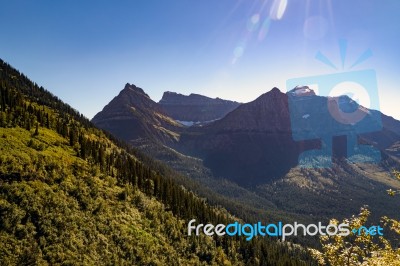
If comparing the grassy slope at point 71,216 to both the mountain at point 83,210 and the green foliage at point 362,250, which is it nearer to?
the mountain at point 83,210

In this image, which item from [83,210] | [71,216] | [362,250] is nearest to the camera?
[362,250]

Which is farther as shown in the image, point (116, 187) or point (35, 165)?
point (116, 187)

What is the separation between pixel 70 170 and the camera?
7800cm

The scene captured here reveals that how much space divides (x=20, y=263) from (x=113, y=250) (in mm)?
19099

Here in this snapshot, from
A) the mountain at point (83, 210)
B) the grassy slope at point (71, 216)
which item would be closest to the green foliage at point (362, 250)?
the mountain at point (83, 210)

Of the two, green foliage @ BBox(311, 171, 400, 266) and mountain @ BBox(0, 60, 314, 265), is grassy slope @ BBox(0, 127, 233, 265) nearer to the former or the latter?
mountain @ BBox(0, 60, 314, 265)

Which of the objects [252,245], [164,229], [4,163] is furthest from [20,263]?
[252,245]

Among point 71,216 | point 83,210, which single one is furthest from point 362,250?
point 83,210

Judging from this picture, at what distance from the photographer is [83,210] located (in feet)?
221

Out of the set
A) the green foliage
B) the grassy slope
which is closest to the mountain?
the grassy slope

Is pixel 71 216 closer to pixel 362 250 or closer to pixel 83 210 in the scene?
pixel 83 210

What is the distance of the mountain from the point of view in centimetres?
5328

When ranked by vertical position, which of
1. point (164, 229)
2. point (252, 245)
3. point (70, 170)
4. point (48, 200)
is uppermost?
point (70, 170)

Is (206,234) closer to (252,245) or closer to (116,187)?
(252,245)
